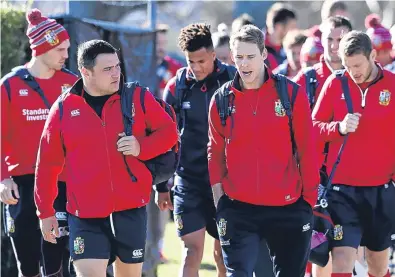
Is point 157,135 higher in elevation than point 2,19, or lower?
lower

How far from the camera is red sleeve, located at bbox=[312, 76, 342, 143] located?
311 inches

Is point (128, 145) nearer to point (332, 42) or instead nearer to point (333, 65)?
point (333, 65)

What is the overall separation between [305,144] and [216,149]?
2.15 ft

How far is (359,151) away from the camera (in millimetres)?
8078

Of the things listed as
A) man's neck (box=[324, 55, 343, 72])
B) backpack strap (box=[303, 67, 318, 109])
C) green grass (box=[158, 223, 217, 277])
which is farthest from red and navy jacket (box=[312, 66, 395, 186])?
green grass (box=[158, 223, 217, 277])

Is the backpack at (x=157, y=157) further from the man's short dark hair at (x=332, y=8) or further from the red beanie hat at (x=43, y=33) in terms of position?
A: the man's short dark hair at (x=332, y=8)

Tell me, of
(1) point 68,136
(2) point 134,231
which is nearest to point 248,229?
(2) point 134,231

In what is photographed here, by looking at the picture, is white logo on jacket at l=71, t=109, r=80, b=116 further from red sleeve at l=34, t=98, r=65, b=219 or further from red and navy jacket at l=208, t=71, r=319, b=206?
red and navy jacket at l=208, t=71, r=319, b=206

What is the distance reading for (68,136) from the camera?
713 centimetres

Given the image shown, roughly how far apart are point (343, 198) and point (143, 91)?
1.97m

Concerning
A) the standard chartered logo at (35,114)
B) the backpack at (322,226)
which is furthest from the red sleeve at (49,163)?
the backpack at (322,226)

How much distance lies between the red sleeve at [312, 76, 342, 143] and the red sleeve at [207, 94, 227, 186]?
2.96 ft

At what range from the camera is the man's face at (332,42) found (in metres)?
8.95

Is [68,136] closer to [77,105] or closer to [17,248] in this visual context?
[77,105]
